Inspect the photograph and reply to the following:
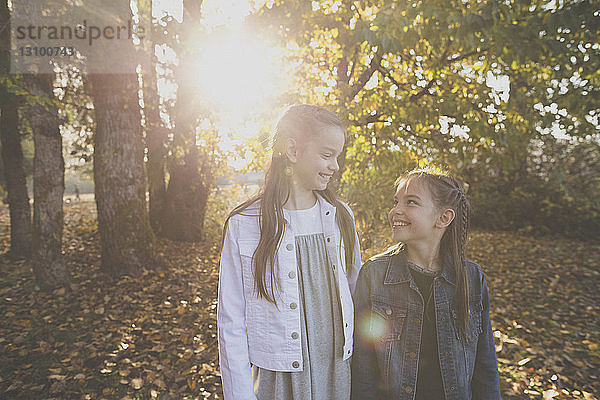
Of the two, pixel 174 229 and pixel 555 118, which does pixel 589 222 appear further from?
pixel 174 229

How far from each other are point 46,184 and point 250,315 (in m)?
5.05

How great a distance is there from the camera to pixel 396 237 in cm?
193

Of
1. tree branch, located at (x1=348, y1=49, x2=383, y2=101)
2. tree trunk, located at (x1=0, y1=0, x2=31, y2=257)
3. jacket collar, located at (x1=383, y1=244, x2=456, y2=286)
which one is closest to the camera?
jacket collar, located at (x1=383, y1=244, x2=456, y2=286)

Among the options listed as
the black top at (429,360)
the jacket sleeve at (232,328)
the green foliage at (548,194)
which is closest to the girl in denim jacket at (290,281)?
the jacket sleeve at (232,328)

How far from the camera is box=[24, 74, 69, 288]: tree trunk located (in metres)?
5.30

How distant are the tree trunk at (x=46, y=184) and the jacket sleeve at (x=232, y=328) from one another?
488 cm

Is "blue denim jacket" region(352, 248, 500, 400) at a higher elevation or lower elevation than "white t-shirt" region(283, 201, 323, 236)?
lower

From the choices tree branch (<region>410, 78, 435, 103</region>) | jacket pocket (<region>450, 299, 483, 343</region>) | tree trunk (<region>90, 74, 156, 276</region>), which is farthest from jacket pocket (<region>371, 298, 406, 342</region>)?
tree trunk (<region>90, 74, 156, 276</region>)

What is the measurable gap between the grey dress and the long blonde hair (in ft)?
0.41

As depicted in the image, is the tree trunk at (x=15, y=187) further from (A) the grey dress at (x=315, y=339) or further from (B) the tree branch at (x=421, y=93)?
(A) the grey dress at (x=315, y=339)

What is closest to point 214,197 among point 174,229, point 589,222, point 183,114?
point 174,229

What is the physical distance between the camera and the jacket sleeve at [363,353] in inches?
74.4

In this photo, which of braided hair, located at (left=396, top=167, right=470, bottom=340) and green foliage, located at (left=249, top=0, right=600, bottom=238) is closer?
braided hair, located at (left=396, top=167, right=470, bottom=340)

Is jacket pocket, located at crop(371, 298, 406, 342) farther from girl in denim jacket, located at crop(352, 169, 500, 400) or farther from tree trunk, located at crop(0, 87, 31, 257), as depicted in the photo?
tree trunk, located at crop(0, 87, 31, 257)
